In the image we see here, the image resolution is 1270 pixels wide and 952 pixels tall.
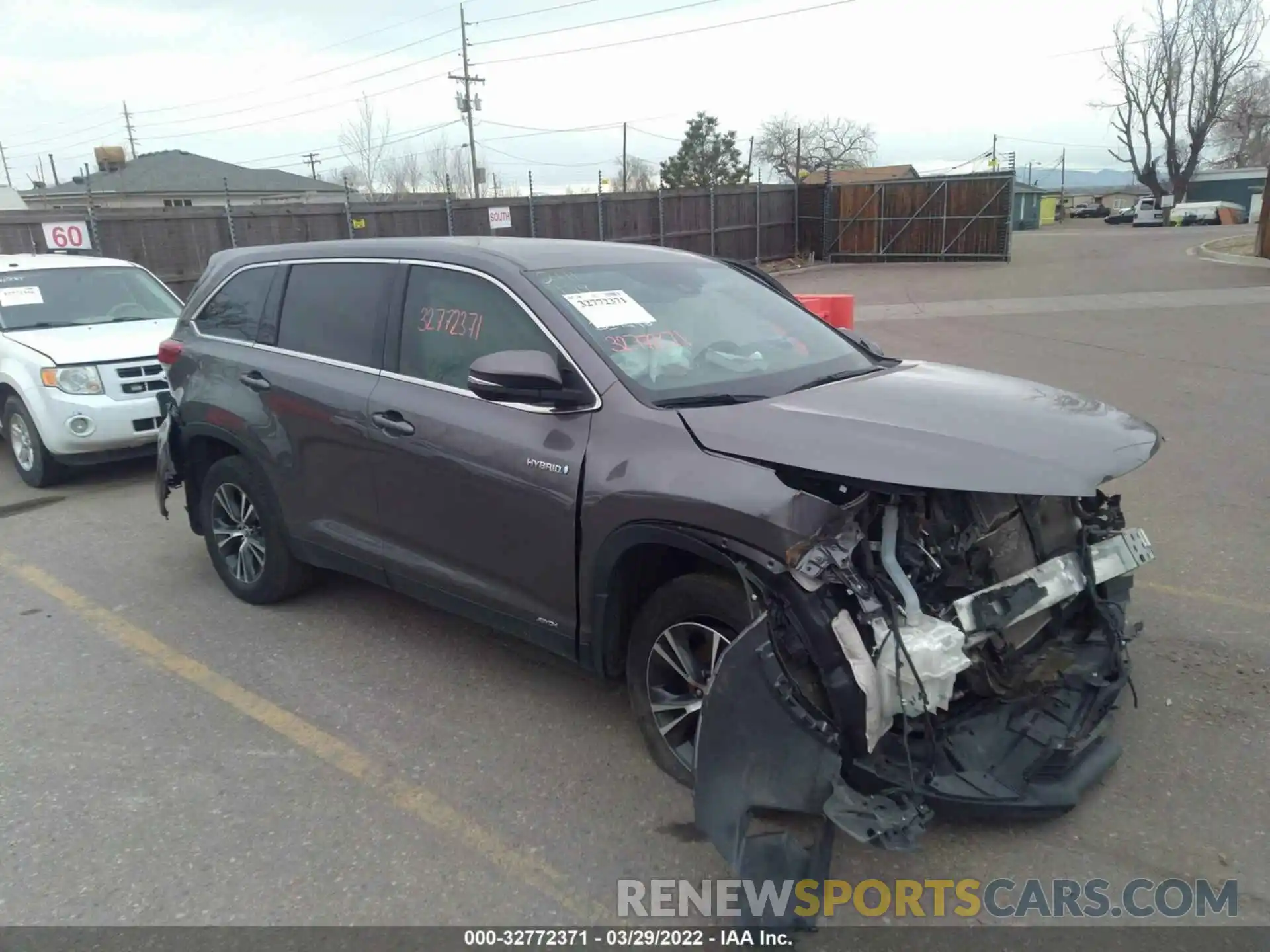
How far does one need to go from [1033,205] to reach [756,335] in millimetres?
78919

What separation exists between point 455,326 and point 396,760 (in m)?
1.78

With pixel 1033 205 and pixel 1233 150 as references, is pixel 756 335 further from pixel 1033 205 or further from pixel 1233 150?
pixel 1233 150

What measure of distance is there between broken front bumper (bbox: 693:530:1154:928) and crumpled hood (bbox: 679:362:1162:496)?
1.39 feet

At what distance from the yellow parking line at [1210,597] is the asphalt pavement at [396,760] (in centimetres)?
2

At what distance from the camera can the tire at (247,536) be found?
4.87 meters

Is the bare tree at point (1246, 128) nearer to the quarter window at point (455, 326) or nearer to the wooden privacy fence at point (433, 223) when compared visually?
the wooden privacy fence at point (433, 223)

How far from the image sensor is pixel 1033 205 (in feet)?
242

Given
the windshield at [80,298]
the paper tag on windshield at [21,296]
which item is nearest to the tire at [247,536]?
the windshield at [80,298]

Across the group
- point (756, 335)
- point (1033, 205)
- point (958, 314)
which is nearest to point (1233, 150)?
point (1033, 205)

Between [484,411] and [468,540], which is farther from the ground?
[484,411]

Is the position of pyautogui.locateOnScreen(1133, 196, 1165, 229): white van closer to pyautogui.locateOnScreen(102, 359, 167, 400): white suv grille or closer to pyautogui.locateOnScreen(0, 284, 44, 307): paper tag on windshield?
pyautogui.locateOnScreen(102, 359, 167, 400): white suv grille

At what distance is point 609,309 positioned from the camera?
3.78 metres

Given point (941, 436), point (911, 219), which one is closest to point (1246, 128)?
point (911, 219)

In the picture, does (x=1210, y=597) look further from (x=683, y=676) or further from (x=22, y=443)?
(x=22, y=443)
